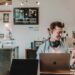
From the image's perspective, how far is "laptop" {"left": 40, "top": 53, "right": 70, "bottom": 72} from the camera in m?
2.24

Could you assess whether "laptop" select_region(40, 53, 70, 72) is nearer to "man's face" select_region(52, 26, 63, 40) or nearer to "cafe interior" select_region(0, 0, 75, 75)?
"man's face" select_region(52, 26, 63, 40)

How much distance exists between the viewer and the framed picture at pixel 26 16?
4887 mm

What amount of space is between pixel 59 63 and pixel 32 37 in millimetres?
2668

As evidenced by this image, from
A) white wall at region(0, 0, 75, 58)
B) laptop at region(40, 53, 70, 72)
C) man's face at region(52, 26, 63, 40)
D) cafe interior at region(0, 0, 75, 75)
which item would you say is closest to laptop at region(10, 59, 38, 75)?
laptop at region(40, 53, 70, 72)

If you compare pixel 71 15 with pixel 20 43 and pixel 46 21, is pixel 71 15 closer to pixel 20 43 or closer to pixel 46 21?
pixel 46 21

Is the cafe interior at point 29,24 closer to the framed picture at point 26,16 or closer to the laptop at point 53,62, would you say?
the framed picture at point 26,16

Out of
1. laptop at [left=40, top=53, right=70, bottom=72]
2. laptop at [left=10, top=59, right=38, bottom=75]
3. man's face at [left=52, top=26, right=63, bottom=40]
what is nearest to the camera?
laptop at [left=10, top=59, right=38, bottom=75]

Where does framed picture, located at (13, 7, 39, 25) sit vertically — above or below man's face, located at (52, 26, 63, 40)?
above

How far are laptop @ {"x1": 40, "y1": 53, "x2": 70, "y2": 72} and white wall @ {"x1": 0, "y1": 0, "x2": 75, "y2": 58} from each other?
2.59m

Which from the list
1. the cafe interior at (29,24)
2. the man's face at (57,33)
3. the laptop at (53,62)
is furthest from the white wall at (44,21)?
the laptop at (53,62)

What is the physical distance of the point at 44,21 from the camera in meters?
4.86

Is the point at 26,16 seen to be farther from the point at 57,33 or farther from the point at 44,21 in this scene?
the point at 57,33

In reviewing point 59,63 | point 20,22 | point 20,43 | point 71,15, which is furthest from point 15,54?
point 59,63

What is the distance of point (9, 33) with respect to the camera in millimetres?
4926
